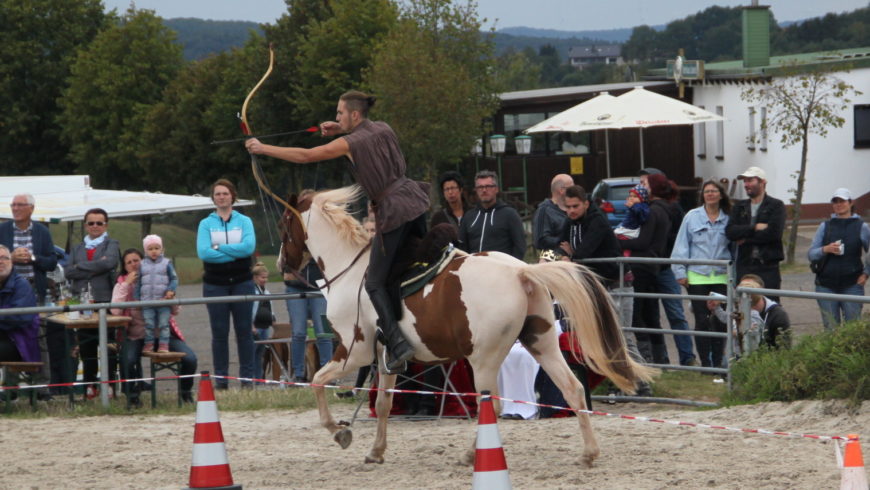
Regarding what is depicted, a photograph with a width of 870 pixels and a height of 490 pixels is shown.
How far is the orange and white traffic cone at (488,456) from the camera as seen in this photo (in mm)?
6488

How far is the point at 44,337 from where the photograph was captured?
1203 centimetres

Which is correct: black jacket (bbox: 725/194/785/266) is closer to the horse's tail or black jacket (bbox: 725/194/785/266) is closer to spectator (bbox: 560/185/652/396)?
spectator (bbox: 560/185/652/396)

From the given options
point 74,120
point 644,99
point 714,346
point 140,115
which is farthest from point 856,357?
point 74,120

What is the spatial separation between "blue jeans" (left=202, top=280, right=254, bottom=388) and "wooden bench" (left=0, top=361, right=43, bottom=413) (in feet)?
5.40

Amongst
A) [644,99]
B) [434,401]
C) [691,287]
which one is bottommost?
[434,401]

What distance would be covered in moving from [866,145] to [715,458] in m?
27.4

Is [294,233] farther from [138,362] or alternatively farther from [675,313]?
[675,313]

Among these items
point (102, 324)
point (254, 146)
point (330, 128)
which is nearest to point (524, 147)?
point (102, 324)

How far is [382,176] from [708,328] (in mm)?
4719

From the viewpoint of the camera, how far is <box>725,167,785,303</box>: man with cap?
12.0 metres

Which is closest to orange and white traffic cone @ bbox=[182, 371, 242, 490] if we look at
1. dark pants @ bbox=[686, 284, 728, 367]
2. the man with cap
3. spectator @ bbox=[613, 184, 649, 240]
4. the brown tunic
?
the brown tunic

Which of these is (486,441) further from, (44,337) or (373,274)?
(44,337)

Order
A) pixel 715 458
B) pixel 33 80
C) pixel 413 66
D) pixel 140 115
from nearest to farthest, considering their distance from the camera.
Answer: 1. pixel 715 458
2. pixel 413 66
3. pixel 140 115
4. pixel 33 80

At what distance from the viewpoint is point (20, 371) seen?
11.6 metres
